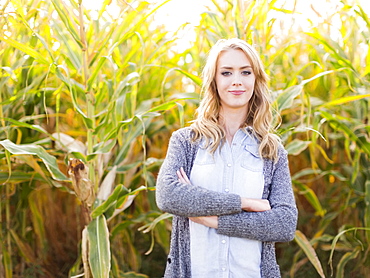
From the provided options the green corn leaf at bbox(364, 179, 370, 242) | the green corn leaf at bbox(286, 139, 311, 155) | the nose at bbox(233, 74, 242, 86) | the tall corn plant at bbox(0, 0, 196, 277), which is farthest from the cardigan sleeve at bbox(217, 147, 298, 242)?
the green corn leaf at bbox(364, 179, 370, 242)

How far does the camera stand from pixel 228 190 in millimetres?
1357

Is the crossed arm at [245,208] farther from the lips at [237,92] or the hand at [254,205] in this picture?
the lips at [237,92]

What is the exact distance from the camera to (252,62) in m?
1.41

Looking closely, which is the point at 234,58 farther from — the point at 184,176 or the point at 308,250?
the point at 308,250

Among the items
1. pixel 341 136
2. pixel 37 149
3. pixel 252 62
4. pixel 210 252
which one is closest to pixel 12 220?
pixel 37 149

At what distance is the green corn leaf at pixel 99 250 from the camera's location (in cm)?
164

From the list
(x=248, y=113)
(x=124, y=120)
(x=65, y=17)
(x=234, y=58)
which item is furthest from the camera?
(x=124, y=120)

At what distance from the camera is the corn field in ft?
5.67

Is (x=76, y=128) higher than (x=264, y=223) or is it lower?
higher

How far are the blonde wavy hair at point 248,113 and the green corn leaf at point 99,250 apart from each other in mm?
555

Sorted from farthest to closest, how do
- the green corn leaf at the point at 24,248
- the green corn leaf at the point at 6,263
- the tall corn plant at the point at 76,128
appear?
the green corn leaf at the point at 24,248 → the green corn leaf at the point at 6,263 → the tall corn plant at the point at 76,128

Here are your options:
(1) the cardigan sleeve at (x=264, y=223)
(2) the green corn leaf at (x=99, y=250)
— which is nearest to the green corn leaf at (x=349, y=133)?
(1) the cardigan sleeve at (x=264, y=223)

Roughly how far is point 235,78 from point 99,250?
2.62 feet

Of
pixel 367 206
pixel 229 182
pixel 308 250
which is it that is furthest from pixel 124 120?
pixel 367 206
